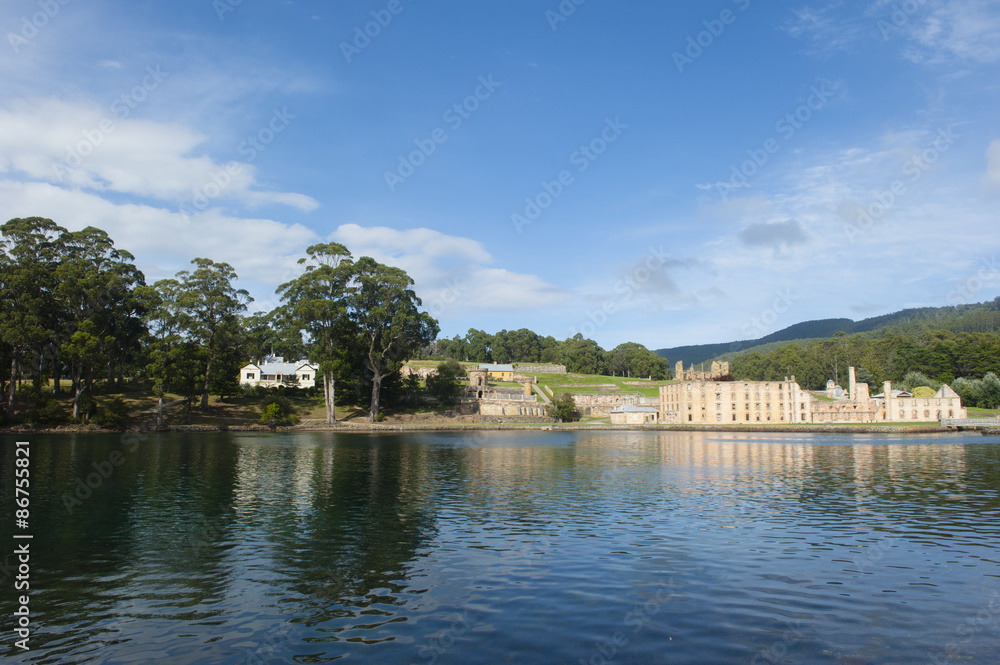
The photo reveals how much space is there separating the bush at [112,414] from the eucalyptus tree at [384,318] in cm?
3069

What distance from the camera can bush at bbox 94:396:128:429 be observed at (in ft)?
227

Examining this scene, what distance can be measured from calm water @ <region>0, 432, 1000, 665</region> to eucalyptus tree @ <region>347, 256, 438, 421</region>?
186 ft

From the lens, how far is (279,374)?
114000 millimetres

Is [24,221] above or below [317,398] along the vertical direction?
above

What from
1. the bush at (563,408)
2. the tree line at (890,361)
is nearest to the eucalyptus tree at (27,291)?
the bush at (563,408)

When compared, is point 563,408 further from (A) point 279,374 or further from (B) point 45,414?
(B) point 45,414

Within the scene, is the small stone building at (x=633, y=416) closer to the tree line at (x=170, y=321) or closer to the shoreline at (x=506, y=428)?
the shoreline at (x=506, y=428)

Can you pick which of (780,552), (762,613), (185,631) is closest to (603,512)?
(780,552)

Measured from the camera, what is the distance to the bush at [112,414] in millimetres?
69062

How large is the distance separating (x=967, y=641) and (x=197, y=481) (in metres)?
31.0

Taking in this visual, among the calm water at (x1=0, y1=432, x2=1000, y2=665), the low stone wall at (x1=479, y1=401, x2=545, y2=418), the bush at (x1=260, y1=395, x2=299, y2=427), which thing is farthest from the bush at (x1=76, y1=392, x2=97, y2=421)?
the low stone wall at (x1=479, y1=401, x2=545, y2=418)

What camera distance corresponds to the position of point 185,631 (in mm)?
10898

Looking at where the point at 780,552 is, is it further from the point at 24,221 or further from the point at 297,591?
the point at 24,221

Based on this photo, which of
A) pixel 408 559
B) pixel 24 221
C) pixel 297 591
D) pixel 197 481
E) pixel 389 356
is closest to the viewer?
pixel 297 591
